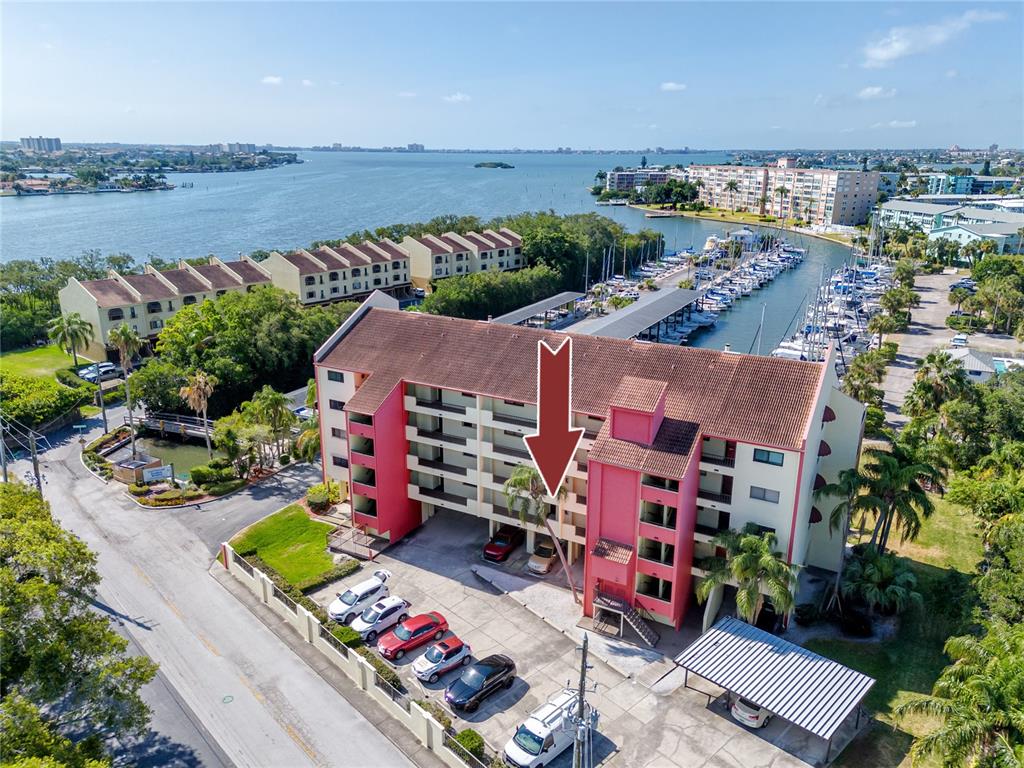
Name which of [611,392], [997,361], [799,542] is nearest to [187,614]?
[611,392]

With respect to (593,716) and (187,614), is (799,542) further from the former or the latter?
(187,614)

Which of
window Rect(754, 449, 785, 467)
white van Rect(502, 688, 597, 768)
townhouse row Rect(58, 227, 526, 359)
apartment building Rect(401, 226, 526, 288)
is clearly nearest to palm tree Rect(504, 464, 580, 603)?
white van Rect(502, 688, 597, 768)

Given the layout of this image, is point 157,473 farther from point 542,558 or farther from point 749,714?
point 749,714

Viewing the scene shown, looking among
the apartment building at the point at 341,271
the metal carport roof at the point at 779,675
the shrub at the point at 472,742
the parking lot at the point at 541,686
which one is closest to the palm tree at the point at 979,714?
the metal carport roof at the point at 779,675

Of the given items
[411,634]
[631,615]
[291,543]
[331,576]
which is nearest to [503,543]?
[411,634]

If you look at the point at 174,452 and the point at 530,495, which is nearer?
the point at 530,495

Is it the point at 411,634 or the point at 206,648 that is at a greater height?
the point at 411,634
